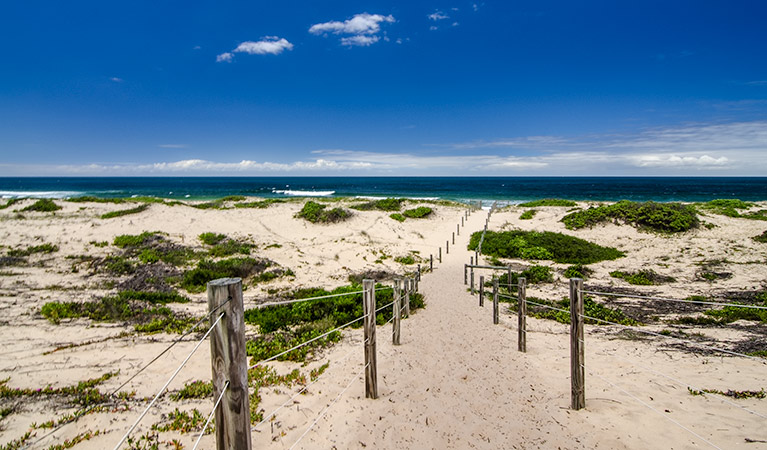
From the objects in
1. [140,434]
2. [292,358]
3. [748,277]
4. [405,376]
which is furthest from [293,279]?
[748,277]

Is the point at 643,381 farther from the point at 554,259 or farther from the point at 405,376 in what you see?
the point at 554,259

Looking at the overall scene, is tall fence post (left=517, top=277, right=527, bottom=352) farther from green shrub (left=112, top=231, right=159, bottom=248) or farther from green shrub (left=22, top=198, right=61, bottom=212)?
green shrub (left=22, top=198, right=61, bottom=212)

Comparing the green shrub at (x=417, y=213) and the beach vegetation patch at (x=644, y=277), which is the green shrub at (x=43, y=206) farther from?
the beach vegetation patch at (x=644, y=277)

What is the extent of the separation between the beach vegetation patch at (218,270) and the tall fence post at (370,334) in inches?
371

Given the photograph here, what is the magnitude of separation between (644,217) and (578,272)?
48.7 ft

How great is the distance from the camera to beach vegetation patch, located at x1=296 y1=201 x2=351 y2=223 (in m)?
28.0

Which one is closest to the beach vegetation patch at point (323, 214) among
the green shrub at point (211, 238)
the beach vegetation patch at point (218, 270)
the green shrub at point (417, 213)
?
the green shrub at point (417, 213)

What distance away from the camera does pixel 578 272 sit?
15992mm

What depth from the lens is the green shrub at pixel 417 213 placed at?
1293 inches

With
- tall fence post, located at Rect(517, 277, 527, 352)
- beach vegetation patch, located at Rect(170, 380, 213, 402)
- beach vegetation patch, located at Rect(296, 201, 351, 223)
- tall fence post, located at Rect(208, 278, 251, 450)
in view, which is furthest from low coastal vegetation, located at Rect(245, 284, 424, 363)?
beach vegetation patch, located at Rect(296, 201, 351, 223)

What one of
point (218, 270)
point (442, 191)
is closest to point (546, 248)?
point (218, 270)

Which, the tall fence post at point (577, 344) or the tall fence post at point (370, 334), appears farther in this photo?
the tall fence post at point (370, 334)

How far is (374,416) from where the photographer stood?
5.73m

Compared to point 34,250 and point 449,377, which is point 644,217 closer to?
point 449,377
